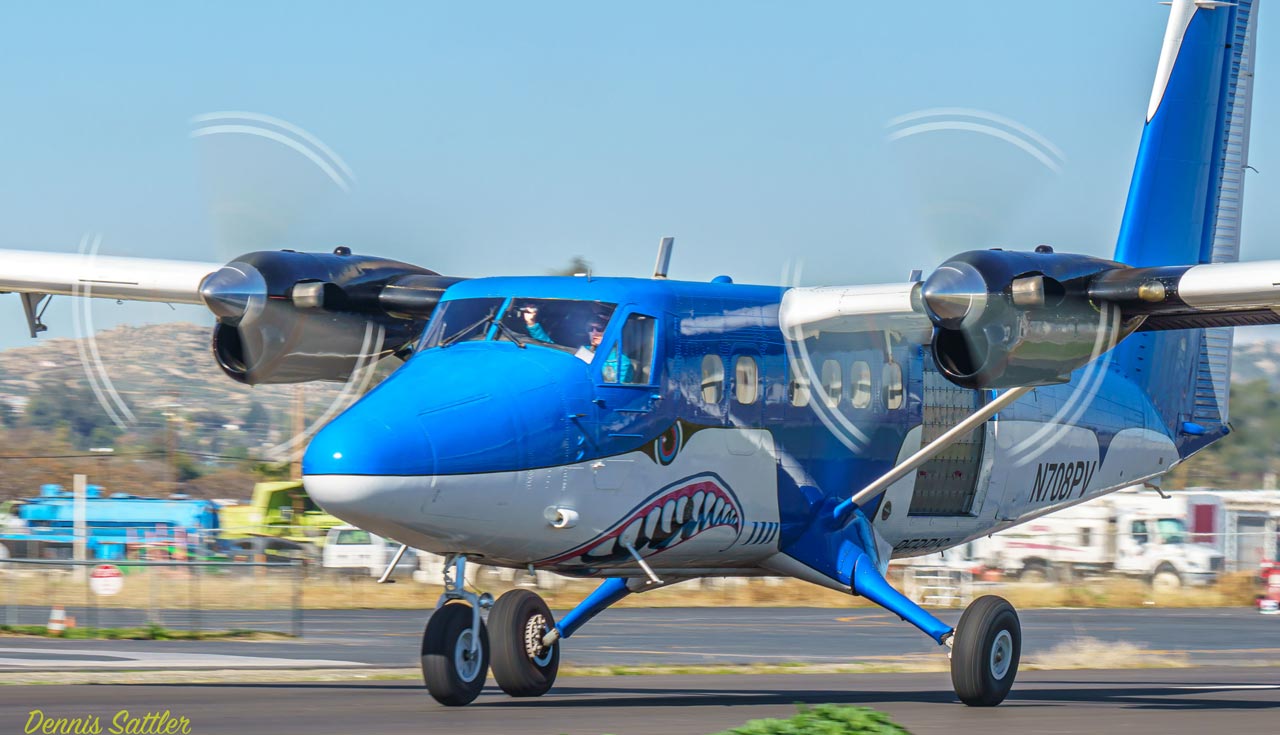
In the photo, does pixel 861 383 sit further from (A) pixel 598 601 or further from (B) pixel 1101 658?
(B) pixel 1101 658

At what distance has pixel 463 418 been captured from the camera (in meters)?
12.0

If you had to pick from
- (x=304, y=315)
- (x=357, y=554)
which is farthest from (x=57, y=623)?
(x=357, y=554)

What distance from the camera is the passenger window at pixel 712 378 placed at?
1405 cm

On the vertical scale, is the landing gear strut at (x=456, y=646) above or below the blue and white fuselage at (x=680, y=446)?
below

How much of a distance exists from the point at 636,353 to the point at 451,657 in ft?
9.12

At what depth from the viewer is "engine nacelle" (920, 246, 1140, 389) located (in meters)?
13.2

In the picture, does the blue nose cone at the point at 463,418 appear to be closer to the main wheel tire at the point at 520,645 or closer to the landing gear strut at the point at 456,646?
the landing gear strut at the point at 456,646

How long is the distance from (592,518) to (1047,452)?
20.5 feet

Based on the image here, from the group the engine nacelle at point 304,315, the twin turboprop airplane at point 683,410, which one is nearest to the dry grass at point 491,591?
the engine nacelle at point 304,315

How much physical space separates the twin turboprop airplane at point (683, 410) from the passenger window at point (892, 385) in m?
0.03

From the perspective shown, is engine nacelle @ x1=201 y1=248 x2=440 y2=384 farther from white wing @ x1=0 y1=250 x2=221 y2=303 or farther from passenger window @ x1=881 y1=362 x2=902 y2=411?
passenger window @ x1=881 y1=362 x2=902 y2=411

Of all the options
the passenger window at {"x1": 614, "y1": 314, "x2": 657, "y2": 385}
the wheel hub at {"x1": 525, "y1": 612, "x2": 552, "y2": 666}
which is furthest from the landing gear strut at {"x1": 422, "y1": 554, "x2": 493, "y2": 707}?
the passenger window at {"x1": 614, "y1": 314, "x2": 657, "y2": 385}

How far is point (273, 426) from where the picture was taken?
15094 millimetres

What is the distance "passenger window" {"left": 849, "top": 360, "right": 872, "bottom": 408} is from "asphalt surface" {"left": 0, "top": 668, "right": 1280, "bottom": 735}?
2648 mm
